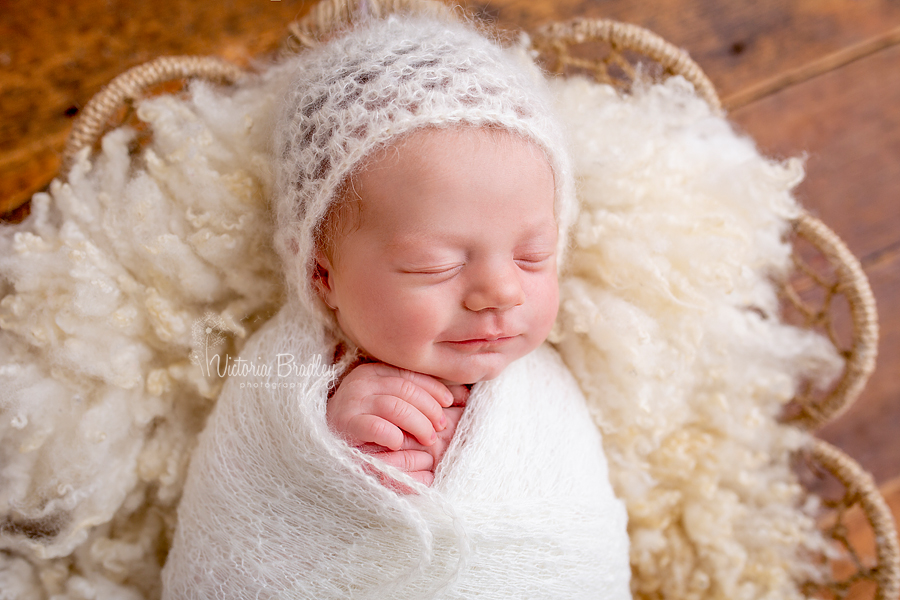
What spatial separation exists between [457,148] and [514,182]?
0.30ft

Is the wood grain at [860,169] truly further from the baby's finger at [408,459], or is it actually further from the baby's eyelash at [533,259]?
the baby's finger at [408,459]

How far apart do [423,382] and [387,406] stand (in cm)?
8

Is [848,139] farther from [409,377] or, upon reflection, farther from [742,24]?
[409,377]

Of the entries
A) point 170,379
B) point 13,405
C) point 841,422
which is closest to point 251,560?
point 170,379

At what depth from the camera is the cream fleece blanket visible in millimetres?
1078

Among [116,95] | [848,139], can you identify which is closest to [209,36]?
[116,95]

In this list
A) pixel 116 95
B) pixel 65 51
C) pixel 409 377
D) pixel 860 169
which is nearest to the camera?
pixel 409 377

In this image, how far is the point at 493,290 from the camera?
0.93 metres

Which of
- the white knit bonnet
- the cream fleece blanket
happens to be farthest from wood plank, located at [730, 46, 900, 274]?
the white knit bonnet

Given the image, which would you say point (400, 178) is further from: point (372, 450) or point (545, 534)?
point (545, 534)

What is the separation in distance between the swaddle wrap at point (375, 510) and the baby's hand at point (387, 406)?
0.10 feet

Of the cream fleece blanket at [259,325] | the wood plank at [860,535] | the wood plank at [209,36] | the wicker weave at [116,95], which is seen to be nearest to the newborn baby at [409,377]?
the cream fleece blanket at [259,325]

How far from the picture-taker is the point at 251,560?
94cm

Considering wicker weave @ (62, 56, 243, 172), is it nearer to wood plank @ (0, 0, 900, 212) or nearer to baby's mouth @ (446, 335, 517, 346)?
wood plank @ (0, 0, 900, 212)
